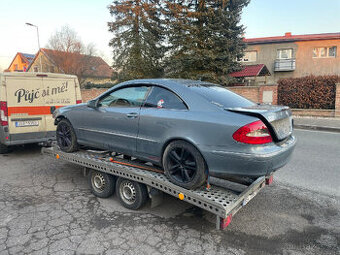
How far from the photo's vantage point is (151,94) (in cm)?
345

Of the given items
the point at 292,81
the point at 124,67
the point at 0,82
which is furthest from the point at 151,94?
the point at 124,67

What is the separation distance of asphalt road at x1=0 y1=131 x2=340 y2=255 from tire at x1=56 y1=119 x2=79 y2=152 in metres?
0.61

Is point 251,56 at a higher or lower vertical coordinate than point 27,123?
higher

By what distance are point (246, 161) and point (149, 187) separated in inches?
52.6

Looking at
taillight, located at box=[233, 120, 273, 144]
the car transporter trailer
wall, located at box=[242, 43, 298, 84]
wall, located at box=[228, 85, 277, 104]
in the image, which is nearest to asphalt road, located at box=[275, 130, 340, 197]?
the car transporter trailer

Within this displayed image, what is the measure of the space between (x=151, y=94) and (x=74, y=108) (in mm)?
1776

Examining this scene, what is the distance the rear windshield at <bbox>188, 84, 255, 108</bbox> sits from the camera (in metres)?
3.04

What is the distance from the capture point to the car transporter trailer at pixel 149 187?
257 centimetres

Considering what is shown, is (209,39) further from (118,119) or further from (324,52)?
(324,52)

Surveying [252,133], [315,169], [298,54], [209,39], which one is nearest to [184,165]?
[252,133]

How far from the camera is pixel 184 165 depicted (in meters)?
2.93

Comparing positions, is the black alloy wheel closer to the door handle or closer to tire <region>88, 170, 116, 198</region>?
the door handle

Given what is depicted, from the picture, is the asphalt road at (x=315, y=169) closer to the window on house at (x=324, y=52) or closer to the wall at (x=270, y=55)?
the wall at (x=270, y=55)

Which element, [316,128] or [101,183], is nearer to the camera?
[101,183]
